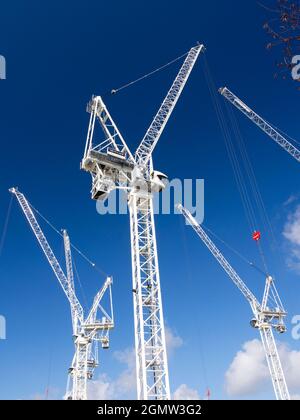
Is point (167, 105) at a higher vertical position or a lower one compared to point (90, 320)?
higher

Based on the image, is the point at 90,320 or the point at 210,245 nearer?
the point at 90,320

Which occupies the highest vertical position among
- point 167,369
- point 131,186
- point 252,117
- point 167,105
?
point 252,117

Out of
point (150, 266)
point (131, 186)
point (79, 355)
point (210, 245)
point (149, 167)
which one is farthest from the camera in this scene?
point (210, 245)

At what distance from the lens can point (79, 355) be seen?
7562 cm

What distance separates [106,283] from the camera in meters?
88.2
